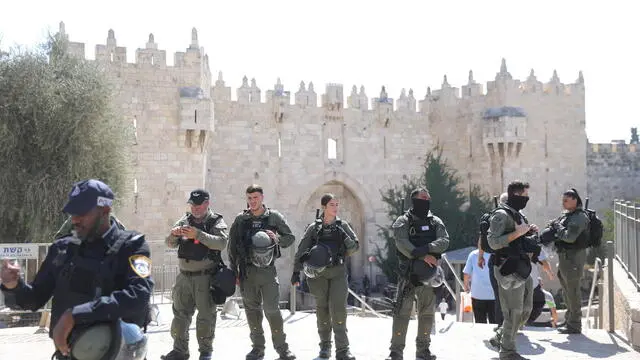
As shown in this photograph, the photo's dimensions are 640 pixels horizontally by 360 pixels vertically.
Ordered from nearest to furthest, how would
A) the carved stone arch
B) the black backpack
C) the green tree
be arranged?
the black backpack, the green tree, the carved stone arch

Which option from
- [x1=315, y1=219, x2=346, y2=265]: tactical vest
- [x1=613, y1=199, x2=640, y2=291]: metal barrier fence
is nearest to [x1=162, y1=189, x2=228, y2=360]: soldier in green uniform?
[x1=315, y1=219, x2=346, y2=265]: tactical vest

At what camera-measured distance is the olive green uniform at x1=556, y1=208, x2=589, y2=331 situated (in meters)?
7.75

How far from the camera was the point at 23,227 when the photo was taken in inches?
612

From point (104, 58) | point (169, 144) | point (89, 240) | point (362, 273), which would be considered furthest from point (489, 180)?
point (89, 240)

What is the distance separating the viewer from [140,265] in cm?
374

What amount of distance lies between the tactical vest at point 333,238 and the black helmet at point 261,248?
47cm

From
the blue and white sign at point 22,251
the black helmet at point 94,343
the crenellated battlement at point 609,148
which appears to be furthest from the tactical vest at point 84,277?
the crenellated battlement at point 609,148

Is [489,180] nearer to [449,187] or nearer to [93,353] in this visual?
[449,187]

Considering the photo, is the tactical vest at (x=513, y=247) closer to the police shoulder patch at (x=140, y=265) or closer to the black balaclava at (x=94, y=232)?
the police shoulder patch at (x=140, y=265)

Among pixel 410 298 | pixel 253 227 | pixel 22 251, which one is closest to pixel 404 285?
pixel 410 298

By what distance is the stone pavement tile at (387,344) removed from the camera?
Answer: 24.0 feet

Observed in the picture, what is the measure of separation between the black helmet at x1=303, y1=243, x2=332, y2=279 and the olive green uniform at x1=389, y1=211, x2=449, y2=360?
2.09ft

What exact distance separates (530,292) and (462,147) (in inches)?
713

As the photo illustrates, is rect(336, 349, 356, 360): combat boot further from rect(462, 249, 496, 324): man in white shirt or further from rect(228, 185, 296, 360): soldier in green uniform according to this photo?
rect(462, 249, 496, 324): man in white shirt
